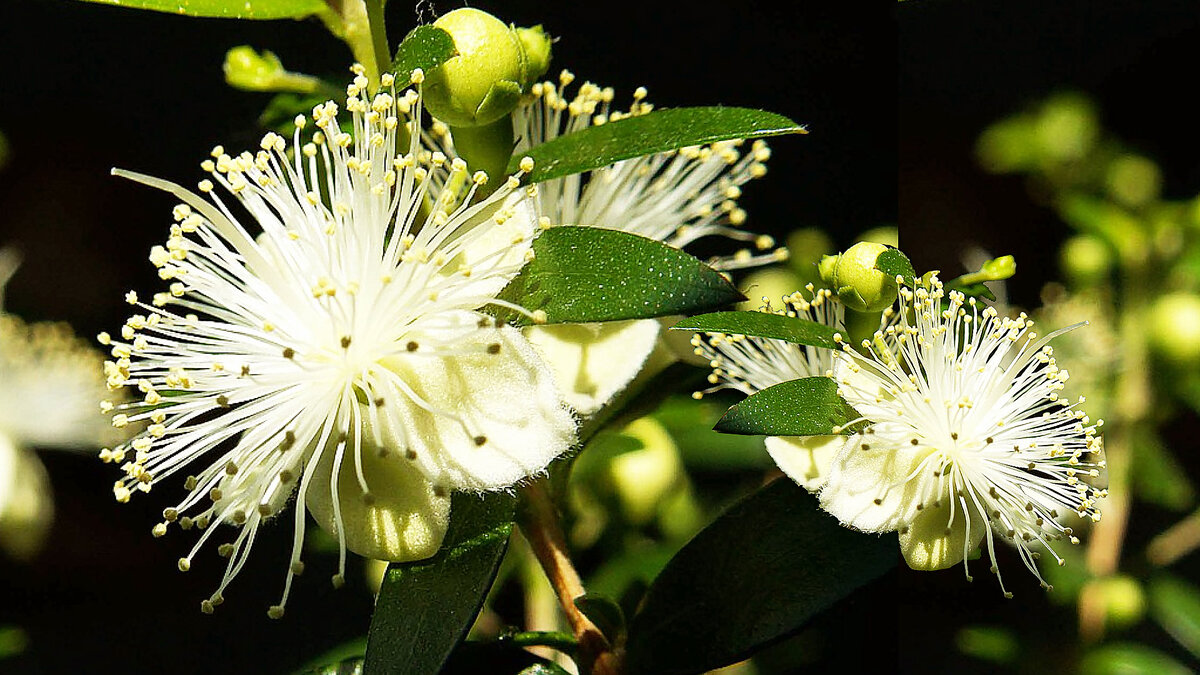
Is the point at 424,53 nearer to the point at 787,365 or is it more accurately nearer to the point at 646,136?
the point at 646,136

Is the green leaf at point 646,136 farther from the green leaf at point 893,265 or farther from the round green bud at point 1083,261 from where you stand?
the round green bud at point 1083,261

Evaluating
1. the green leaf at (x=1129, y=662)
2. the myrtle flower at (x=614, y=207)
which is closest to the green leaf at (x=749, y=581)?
the myrtle flower at (x=614, y=207)

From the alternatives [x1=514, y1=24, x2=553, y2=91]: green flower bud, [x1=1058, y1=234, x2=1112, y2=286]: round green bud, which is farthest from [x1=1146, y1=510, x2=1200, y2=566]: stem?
[x1=514, y1=24, x2=553, y2=91]: green flower bud

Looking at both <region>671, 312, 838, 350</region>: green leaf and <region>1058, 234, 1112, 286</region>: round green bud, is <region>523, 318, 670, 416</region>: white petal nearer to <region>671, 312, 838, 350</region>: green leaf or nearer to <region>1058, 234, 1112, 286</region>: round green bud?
Answer: <region>671, 312, 838, 350</region>: green leaf

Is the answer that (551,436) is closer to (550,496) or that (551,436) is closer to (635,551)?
(550,496)

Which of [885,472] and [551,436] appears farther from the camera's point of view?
[885,472]

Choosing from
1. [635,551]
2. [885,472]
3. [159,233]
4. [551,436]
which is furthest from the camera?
[159,233]

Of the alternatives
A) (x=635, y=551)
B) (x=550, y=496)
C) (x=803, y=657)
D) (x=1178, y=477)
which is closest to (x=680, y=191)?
(x=550, y=496)

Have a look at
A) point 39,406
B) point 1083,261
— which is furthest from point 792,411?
point 39,406
